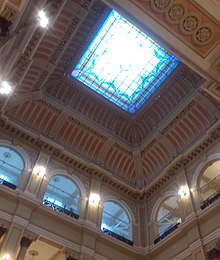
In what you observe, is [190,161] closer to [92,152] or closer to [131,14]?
[92,152]

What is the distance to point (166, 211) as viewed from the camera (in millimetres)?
17094

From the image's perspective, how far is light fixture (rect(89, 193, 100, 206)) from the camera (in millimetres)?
14438

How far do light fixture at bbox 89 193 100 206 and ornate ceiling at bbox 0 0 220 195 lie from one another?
1.31 m

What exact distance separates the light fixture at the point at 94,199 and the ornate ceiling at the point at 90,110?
4.29 ft

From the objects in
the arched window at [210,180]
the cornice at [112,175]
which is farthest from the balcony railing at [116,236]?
the arched window at [210,180]

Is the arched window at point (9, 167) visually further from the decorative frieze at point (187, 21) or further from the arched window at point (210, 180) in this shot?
the decorative frieze at point (187, 21)

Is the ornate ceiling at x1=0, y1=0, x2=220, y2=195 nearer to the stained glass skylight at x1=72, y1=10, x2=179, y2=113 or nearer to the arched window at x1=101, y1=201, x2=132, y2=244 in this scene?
the stained glass skylight at x1=72, y1=10, x2=179, y2=113

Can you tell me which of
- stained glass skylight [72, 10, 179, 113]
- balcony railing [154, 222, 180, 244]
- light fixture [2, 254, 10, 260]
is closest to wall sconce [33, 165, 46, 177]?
light fixture [2, 254, 10, 260]

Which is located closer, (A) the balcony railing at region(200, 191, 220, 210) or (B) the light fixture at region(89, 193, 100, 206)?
(A) the balcony railing at region(200, 191, 220, 210)

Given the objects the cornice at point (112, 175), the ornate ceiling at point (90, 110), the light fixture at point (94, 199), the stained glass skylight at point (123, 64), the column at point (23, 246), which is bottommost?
the column at point (23, 246)

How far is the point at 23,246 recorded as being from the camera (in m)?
11.3

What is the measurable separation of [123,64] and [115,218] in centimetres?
712

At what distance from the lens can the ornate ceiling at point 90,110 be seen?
13305 millimetres

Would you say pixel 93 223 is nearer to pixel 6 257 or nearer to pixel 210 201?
pixel 6 257
